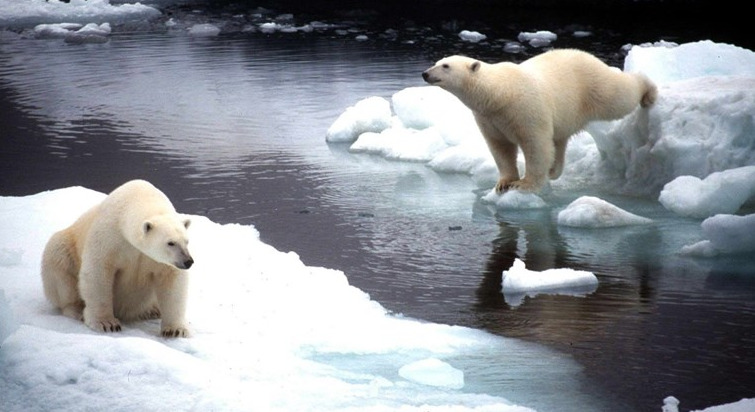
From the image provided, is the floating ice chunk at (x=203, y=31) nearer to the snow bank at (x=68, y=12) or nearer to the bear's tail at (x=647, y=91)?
the snow bank at (x=68, y=12)

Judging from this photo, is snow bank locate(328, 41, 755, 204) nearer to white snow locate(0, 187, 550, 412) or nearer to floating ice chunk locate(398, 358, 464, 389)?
white snow locate(0, 187, 550, 412)

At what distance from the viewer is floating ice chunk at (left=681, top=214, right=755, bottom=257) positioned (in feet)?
21.2

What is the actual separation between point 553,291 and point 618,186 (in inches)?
105

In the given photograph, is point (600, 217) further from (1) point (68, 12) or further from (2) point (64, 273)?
(1) point (68, 12)

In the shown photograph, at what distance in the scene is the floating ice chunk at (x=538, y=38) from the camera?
20312 millimetres

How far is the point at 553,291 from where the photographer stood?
19.7 ft

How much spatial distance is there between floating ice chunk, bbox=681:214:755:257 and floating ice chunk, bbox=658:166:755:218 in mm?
638

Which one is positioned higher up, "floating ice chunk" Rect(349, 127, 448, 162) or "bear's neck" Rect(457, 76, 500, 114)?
"bear's neck" Rect(457, 76, 500, 114)

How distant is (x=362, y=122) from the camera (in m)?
10.7

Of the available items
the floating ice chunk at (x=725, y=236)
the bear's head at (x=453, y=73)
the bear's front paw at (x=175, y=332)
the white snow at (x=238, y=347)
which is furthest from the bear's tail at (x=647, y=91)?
the bear's front paw at (x=175, y=332)

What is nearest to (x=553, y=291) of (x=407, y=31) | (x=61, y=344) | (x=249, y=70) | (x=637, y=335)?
(x=637, y=335)

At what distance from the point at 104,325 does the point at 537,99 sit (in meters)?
4.11

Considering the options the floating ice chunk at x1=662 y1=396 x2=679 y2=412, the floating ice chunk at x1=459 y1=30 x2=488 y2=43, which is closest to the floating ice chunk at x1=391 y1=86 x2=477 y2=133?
the floating ice chunk at x1=662 y1=396 x2=679 y2=412

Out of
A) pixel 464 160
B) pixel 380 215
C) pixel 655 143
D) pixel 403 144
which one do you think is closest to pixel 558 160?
pixel 655 143
